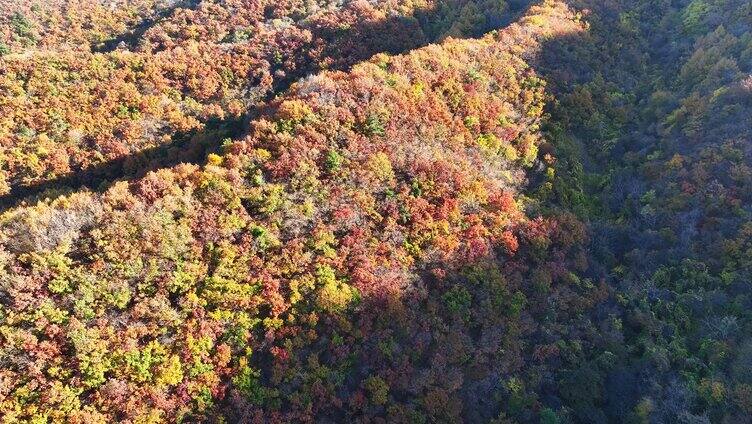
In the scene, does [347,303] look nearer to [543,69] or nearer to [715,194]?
[715,194]

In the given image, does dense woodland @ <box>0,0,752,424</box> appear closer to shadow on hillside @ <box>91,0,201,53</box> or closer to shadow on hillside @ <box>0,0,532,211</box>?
shadow on hillside @ <box>0,0,532,211</box>

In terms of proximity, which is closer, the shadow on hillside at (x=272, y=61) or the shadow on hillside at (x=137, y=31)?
the shadow on hillside at (x=272, y=61)

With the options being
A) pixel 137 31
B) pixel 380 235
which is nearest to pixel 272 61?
pixel 137 31

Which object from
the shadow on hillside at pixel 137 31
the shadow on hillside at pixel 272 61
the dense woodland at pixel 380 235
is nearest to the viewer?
the dense woodland at pixel 380 235

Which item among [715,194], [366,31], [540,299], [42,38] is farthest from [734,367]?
[42,38]

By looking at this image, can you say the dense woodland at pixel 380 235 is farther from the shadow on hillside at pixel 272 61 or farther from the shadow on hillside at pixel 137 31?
the shadow on hillside at pixel 137 31

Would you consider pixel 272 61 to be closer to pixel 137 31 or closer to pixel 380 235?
pixel 137 31

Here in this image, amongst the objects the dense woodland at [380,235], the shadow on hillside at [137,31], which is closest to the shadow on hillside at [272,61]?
the shadow on hillside at [137,31]
